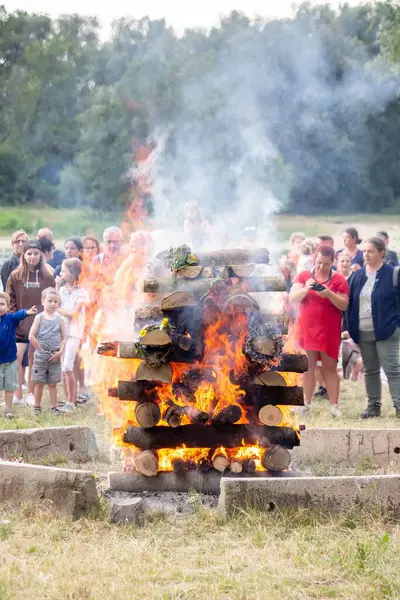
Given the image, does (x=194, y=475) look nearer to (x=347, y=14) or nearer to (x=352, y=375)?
(x=352, y=375)

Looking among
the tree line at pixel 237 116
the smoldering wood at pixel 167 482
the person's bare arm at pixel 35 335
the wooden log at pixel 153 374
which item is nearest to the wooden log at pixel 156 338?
the wooden log at pixel 153 374

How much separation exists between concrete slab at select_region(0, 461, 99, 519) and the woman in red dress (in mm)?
4657

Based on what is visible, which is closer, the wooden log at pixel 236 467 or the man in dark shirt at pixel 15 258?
the wooden log at pixel 236 467

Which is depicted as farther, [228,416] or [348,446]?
[348,446]

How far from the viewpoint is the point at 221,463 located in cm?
663

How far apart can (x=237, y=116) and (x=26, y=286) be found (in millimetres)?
5098

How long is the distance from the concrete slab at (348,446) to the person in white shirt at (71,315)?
3685mm

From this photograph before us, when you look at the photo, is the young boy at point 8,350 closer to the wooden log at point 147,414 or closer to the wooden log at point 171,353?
the wooden log at point 171,353

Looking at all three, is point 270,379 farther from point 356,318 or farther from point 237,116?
point 237,116

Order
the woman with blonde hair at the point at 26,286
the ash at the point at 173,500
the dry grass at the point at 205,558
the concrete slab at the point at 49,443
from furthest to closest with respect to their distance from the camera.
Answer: the woman with blonde hair at the point at 26,286, the concrete slab at the point at 49,443, the ash at the point at 173,500, the dry grass at the point at 205,558

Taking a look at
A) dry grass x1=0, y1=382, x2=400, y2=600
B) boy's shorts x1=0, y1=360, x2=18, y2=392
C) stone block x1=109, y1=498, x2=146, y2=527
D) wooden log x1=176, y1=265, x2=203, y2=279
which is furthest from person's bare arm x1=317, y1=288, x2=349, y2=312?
stone block x1=109, y1=498, x2=146, y2=527

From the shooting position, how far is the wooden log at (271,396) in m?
6.70

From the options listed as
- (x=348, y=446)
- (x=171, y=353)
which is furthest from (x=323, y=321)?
(x=171, y=353)

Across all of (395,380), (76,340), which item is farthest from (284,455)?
(76,340)
